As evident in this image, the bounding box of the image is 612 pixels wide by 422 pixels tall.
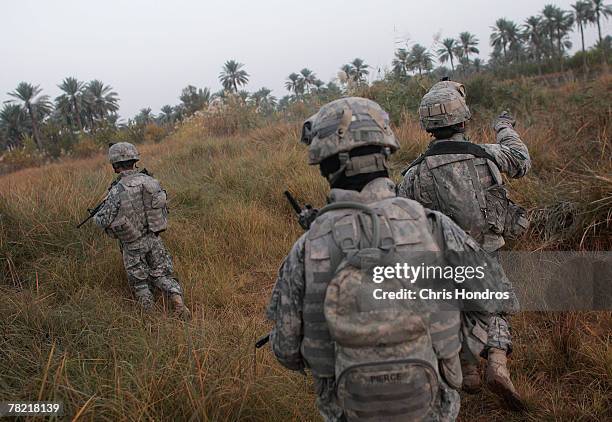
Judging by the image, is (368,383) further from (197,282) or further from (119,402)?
(197,282)

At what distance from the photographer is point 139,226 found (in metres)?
4.18

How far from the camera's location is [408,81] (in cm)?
840

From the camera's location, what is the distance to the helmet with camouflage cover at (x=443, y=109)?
2643mm

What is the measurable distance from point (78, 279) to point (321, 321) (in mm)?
3639

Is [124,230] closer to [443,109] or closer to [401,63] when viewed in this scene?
[443,109]

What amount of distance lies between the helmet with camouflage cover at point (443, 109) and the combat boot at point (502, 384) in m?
1.43

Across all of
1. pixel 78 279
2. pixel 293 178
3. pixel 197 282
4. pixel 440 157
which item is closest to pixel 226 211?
pixel 293 178

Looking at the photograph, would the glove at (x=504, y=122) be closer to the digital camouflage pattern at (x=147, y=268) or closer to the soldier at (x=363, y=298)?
the soldier at (x=363, y=298)

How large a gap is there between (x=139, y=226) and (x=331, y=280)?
3280 mm

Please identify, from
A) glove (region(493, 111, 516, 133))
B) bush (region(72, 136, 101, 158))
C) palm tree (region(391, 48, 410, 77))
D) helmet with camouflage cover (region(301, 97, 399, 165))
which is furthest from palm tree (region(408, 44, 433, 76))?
bush (region(72, 136, 101, 158))

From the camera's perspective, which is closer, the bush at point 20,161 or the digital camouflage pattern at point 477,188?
the digital camouflage pattern at point 477,188

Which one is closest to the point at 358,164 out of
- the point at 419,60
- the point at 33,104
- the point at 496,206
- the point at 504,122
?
the point at 496,206

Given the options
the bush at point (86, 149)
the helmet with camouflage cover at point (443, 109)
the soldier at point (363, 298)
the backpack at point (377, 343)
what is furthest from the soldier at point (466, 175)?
the bush at point (86, 149)

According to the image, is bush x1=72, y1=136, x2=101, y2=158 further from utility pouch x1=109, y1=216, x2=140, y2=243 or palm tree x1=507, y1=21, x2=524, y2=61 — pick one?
palm tree x1=507, y1=21, x2=524, y2=61
